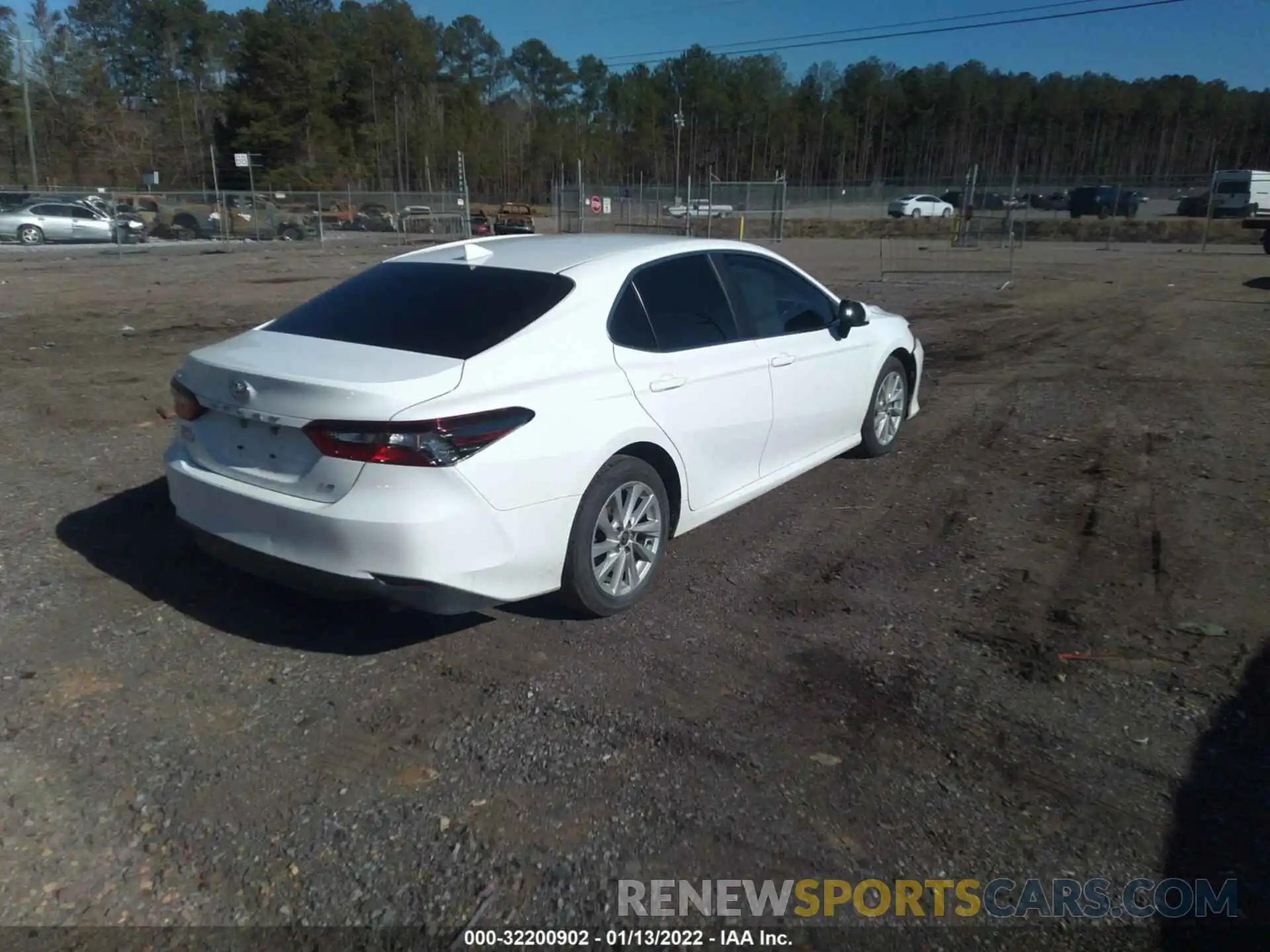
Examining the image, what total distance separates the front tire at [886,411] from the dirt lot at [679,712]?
9.9 inches

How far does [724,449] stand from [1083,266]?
23.0 meters

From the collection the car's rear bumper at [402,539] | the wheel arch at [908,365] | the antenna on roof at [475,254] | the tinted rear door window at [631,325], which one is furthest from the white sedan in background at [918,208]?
the car's rear bumper at [402,539]

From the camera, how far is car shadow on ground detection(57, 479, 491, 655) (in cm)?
415

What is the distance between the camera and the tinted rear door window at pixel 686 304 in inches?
182

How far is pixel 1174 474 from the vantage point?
21.1 feet

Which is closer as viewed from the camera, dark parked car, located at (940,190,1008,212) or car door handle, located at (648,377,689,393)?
car door handle, located at (648,377,689,393)

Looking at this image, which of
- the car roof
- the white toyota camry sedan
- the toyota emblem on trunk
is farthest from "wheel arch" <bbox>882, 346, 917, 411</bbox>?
Answer: the toyota emblem on trunk

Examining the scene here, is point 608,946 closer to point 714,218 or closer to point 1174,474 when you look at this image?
point 1174,474

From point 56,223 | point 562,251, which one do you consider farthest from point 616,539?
point 56,223

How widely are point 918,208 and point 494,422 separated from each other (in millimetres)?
55267

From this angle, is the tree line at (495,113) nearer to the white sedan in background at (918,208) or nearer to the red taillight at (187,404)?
the white sedan in background at (918,208)

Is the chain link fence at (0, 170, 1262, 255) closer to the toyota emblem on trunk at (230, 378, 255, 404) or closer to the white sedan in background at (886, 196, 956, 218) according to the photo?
the white sedan in background at (886, 196, 956, 218)

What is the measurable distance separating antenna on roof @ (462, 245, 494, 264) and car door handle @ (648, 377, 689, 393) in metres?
1.10

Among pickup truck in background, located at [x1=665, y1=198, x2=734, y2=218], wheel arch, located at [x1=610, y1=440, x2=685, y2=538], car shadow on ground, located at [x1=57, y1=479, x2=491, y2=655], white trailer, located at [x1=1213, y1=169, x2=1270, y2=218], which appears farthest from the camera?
white trailer, located at [x1=1213, y1=169, x2=1270, y2=218]
